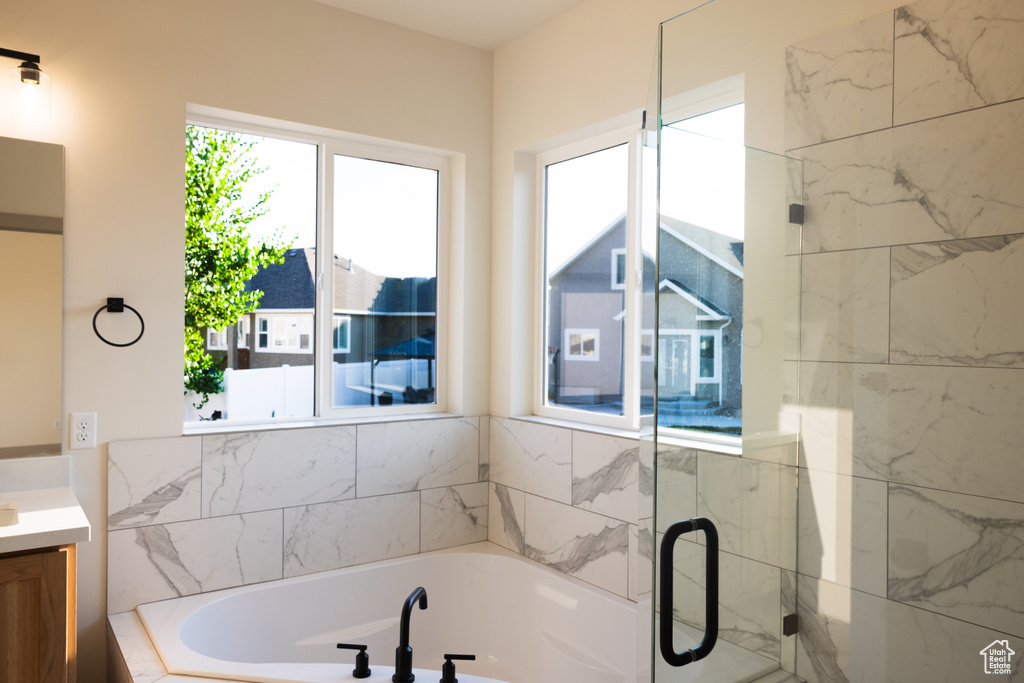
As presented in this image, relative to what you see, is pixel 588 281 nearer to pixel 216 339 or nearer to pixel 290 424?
pixel 290 424

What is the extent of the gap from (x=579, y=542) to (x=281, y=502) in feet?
3.80

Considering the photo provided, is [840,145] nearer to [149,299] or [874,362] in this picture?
[874,362]

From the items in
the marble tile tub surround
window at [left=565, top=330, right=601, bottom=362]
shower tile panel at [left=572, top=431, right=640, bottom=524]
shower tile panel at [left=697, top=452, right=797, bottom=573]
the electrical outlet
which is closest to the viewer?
shower tile panel at [left=697, top=452, right=797, bottom=573]

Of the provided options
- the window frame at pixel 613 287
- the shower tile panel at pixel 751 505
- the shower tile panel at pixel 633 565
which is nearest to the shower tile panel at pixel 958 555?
the shower tile panel at pixel 751 505

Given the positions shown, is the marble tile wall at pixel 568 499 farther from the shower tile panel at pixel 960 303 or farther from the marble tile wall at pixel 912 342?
the shower tile panel at pixel 960 303

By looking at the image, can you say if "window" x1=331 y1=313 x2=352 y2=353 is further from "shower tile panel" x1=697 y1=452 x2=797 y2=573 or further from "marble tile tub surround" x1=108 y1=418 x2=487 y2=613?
"shower tile panel" x1=697 y1=452 x2=797 y2=573

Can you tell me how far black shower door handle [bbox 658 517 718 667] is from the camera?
126 centimetres

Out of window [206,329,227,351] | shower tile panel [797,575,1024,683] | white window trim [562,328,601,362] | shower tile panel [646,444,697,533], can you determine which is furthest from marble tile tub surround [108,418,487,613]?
shower tile panel [797,575,1024,683]

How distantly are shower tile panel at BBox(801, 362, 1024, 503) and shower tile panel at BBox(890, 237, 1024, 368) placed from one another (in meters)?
0.03

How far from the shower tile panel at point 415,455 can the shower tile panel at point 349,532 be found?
0.07m

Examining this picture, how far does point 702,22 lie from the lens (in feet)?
4.31

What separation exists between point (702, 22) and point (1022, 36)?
0.56 m

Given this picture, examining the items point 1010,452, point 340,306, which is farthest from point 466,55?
point 1010,452

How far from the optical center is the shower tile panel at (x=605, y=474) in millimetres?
2500
